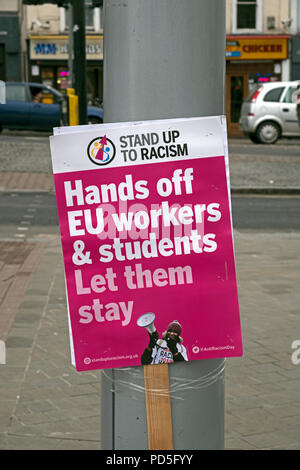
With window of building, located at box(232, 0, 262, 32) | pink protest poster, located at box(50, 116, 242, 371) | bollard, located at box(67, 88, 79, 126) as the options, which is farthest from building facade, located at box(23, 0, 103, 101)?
pink protest poster, located at box(50, 116, 242, 371)

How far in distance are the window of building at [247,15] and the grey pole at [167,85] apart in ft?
105

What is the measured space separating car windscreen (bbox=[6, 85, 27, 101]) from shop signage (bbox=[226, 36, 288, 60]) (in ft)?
30.6

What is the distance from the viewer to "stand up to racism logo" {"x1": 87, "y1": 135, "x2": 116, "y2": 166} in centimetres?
236

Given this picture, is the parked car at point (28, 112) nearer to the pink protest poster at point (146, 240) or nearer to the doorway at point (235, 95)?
the doorway at point (235, 95)

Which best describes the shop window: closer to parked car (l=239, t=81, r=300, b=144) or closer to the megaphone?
parked car (l=239, t=81, r=300, b=144)

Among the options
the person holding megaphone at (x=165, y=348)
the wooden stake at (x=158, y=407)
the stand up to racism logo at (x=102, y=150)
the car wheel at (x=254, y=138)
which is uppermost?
the stand up to racism logo at (x=102, y=150)

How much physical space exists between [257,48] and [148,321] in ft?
104

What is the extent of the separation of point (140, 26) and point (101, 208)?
48 centimetres

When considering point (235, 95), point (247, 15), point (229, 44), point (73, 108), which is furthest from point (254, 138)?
point (73, 108)

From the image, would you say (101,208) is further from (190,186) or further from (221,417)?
(221,417)

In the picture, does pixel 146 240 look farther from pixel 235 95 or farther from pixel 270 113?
pixel 235 95

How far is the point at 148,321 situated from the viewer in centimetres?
244

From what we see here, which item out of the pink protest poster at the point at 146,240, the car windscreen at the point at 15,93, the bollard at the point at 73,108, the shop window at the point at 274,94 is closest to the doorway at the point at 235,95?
the shop window at the point at 274,94

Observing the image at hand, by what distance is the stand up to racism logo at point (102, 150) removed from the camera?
2.36m
